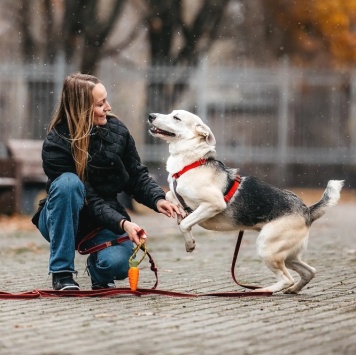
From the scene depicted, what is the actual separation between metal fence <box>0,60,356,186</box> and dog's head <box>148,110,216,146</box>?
14151 mm

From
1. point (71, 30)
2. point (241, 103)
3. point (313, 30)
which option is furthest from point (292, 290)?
point (313, 30)

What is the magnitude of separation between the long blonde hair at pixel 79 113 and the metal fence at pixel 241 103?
14363mm

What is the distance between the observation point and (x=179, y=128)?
7.95 metres

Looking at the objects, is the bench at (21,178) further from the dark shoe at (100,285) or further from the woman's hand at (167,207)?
the woman's hand at (167,207)

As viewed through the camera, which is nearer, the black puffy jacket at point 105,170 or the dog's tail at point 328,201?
the black puffy jacket at point 105,170

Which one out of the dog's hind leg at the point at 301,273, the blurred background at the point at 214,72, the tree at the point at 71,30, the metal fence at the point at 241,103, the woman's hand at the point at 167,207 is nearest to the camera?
the woman's hand at the point at 167,207

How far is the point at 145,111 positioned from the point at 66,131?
15475mm

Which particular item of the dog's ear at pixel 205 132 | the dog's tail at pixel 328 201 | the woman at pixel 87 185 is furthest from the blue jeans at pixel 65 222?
the dog's tail at pixel 328 201

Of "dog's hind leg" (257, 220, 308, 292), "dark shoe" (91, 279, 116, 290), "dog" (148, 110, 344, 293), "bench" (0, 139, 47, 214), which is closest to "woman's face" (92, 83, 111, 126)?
"dog" (148, 110, 344, 293)

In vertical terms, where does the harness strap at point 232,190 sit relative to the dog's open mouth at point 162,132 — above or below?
below

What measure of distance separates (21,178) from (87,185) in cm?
995

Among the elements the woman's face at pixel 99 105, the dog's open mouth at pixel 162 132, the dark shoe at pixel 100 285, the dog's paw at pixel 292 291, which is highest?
the woman's face at pixel 99 105

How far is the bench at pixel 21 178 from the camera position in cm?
1725

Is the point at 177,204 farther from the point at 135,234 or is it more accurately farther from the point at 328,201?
the point at 328,201
